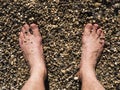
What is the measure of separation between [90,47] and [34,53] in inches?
20.7

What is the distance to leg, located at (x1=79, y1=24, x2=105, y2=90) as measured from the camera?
338 centimetres

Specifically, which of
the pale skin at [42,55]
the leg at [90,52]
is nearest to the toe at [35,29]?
the pale skin at [42,55]

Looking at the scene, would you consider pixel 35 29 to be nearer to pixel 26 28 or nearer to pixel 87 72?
pixel 26 28

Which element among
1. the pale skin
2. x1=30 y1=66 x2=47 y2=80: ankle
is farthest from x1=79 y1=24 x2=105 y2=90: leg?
x1=30 y1=66 x2=47 y2=80: ankle

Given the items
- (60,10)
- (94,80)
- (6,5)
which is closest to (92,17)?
(60,10)

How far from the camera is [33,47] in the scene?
3.60 meters

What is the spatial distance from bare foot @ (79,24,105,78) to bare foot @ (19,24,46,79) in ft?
1.22

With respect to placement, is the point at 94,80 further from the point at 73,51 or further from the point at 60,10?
the point at 60,10

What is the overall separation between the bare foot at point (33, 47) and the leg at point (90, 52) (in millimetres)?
365

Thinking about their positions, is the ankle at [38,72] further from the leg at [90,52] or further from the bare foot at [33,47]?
the leg at [90,52]

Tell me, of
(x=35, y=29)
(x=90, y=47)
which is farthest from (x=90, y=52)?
(x=35, y=29)

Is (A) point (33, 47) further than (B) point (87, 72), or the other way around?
(A) point (33, 47)

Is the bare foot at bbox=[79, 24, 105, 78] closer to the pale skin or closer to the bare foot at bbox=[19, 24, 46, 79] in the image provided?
the pale skin

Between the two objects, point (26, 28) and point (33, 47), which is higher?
point (26, 28)
